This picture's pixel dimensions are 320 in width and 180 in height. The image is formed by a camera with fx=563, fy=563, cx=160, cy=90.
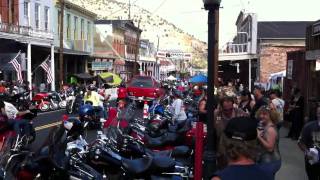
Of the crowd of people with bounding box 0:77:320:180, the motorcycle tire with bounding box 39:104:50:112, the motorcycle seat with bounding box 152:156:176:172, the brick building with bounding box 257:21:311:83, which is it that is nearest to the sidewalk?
the crowd of people with bounding box 0:77:320:180

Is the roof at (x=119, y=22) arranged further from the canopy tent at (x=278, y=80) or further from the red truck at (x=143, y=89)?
the canopy tent at (x=278, y=80)

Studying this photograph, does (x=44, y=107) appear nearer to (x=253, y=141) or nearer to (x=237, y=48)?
(x=237, y=48)

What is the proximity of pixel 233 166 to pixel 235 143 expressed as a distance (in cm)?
14

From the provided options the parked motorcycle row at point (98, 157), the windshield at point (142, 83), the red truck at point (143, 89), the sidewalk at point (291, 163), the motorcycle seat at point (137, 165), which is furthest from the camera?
the windshield at point (142, 83)

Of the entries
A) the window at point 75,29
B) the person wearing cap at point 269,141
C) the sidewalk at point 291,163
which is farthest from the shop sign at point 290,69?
the window at point 75,29

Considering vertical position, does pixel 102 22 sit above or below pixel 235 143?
above

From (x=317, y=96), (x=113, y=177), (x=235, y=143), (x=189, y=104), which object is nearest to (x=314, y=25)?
(x=317, y=96)

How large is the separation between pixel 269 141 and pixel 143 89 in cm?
2755

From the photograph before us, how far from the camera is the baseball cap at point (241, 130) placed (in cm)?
358

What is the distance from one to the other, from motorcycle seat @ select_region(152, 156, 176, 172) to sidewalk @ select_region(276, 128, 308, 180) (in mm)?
3312

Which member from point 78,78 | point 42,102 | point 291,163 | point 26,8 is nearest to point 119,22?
point 78,78

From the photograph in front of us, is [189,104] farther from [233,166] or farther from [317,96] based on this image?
[233,166]

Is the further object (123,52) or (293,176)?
(123,52)

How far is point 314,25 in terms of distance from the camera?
19531mm
